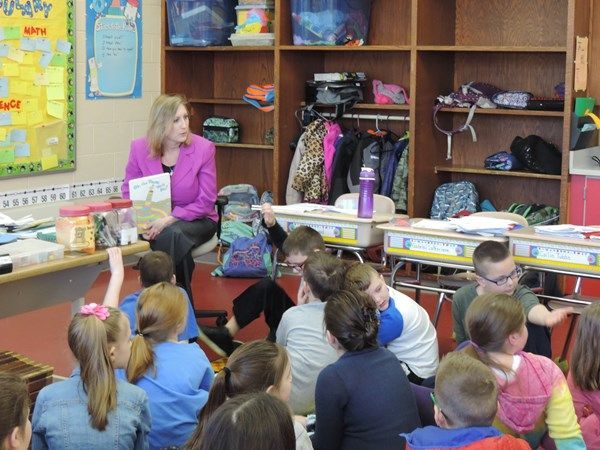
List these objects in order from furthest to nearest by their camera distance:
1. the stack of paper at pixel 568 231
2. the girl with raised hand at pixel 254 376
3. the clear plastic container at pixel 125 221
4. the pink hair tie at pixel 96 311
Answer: the stack of paper at pixel 568 231
the clear plastic container at pixel 125 221
the pink hair tie at pixel 96 311
the girl with raised hand at pixel 254 376

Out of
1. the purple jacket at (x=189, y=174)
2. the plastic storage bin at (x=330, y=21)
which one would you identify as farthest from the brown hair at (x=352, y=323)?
the plastic storage bin at (x=330, y=21)

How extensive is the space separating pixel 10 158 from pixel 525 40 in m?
3.63

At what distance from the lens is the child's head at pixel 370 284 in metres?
3.66

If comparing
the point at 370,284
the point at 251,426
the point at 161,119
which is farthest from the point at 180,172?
the point at 251,426

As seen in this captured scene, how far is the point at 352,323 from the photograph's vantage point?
9.46 feet

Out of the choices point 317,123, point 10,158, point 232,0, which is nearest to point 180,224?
point 10,158

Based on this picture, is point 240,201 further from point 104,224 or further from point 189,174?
point 104,224

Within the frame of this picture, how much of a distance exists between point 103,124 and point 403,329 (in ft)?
13.7

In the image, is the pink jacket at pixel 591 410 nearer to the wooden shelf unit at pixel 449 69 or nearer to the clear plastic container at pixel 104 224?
the clear plastic container at pixel 104 224

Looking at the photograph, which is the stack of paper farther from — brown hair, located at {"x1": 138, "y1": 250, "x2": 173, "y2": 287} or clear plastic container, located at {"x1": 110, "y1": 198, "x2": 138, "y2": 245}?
clear plastic container, located at {"x1": 110, "y1": 198, "x2": 138, "y2": 245}

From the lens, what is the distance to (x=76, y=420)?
2.66 metres

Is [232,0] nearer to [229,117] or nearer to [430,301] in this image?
[229,117]

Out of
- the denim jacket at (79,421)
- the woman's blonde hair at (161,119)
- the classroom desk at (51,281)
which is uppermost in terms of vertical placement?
the woman's blonde hair at (161,119)

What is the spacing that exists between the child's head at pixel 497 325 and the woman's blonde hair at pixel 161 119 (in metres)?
2.79
